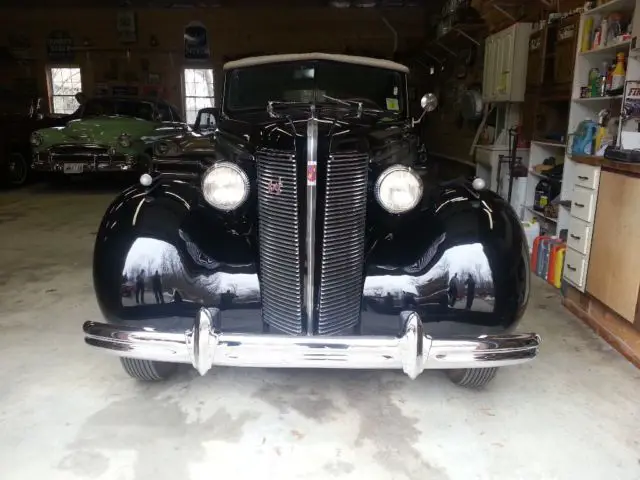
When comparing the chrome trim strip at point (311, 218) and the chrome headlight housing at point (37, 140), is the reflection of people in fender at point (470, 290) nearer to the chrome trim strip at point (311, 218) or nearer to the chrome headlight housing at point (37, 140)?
the chrome trim strip at point (311, 218)

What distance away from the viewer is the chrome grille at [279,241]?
2.21 m

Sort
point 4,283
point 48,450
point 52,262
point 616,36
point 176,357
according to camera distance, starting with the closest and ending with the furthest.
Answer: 1. point 176,357
2. point 48,450
3. point 616,36
4. point 4,283
5. point 52,262

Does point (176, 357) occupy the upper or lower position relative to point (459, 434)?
upper

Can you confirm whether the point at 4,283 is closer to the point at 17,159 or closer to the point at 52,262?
the point at 52,262

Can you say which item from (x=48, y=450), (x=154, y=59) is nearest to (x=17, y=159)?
(x=154, y=59)

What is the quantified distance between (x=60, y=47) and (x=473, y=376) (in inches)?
506

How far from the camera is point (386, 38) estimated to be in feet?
40.2

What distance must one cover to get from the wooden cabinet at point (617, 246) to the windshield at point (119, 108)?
7.41 m

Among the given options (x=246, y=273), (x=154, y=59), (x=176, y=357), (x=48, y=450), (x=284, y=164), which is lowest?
(x=48, y=450)

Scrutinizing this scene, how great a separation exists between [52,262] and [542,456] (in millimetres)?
4223

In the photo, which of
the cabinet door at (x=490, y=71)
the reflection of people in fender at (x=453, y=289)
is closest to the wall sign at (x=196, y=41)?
the cabinet door at (x=490, y=71)

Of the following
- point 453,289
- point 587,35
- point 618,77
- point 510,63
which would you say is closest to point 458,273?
point 453,289

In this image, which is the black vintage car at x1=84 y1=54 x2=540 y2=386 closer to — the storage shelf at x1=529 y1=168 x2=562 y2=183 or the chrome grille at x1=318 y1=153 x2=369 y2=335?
the chrome grille at x1=318 y1=153 x2=369 y2=335

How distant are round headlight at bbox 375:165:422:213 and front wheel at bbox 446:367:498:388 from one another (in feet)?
2.72
